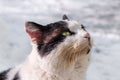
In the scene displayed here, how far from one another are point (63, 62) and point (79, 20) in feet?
13.5

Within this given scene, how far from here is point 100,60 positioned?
7520 millimetres

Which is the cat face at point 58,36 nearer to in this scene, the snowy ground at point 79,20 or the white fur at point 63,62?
the white fur at point 63,62

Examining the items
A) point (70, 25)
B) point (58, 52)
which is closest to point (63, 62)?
point (58, 52)

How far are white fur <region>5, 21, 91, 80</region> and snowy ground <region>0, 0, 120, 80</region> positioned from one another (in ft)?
5.75

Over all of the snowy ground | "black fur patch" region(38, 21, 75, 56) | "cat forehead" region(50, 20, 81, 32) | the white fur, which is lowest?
the snowy ground

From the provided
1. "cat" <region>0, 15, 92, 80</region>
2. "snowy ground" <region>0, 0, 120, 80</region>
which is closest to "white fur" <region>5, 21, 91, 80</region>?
"cat" <region>0, 15, 92, 80</region>

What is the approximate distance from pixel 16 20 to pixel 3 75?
11.7 feet

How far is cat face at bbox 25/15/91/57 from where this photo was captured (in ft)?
15.5

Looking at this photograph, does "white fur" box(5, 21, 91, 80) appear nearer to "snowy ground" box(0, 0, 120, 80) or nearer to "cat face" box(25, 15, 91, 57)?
"cat face" box(25, 15, 91, 57)

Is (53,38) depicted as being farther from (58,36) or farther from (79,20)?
(79,20)

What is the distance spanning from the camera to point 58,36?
190 inches

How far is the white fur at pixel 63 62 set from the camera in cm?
475

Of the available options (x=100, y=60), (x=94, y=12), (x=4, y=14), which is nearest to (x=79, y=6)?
(x=94, y=12)

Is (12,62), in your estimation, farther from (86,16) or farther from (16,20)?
(86,16)
